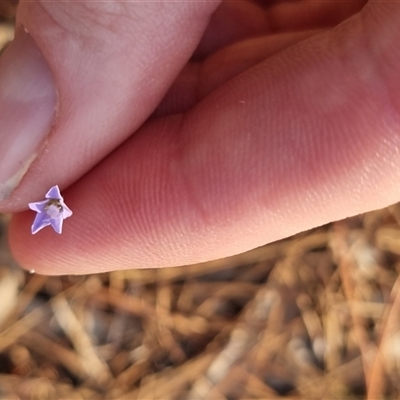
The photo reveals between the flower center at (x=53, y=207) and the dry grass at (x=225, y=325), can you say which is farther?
the dry grass at (x=225, y=325)

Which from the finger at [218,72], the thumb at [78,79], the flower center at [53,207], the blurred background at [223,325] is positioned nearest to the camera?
the thumb at [78,79]

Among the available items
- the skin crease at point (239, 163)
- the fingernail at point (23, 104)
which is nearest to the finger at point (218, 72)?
the skin crease at point (239, 163)

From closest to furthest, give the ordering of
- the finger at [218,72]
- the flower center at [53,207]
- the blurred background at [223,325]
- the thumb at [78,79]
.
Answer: the thumb at [78,79]
the flower center at [53,207]
the finger at [218,72]
the blurred background at [223,325]

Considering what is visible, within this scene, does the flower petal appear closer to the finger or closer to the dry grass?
the finger

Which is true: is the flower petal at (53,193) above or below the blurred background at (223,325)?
above

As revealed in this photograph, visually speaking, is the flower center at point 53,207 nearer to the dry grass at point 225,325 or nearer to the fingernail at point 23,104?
the fingernail at point 23,104

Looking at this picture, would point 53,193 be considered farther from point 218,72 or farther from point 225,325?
point 225,325

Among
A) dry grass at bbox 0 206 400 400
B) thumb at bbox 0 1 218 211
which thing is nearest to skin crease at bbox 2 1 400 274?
thumb at bbox 0 1 218 211

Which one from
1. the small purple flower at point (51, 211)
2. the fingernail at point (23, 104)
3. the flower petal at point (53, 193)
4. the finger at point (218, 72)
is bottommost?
the small purple flower at point (51, 211)
